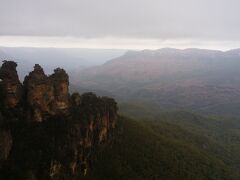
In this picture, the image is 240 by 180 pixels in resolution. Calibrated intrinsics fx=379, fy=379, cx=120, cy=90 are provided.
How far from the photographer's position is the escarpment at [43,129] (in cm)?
5453

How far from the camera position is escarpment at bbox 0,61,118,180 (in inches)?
2147

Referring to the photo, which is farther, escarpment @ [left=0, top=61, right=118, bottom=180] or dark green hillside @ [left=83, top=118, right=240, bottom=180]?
dark green hillside @ [left=83, top=118, right=240, bottom=180]

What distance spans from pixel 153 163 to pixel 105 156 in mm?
10328

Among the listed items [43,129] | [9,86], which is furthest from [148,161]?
[9,86]

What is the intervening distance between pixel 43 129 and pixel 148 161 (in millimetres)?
24208

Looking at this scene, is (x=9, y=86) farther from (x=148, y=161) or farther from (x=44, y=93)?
(x=148, y=161)

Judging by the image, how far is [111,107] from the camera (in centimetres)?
8062

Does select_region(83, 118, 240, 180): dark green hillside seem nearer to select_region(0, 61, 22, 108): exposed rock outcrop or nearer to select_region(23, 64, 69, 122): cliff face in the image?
select_region(23, 64, 69, 122): cliff face

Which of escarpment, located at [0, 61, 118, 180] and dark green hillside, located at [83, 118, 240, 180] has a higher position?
escarpment, located at [0, 61, 118, 180]

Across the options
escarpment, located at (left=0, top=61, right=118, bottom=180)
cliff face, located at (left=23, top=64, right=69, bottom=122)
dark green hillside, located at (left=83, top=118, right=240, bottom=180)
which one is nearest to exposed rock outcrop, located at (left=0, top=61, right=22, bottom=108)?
escarpment, located at (left=0, top=61, right=118, bottom=180)

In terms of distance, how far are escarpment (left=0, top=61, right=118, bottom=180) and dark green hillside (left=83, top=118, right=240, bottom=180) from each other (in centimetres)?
341

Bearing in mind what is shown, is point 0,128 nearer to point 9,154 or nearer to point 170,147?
point 9,154

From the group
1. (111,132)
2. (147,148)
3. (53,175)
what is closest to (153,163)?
(147,148)

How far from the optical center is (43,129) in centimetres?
6112
